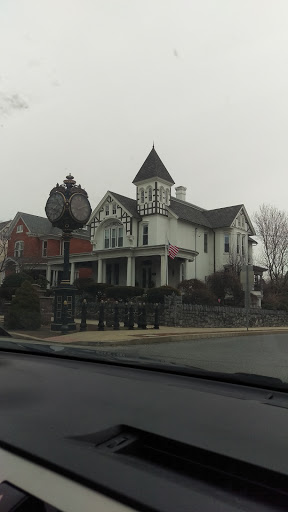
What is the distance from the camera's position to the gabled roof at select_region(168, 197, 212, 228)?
31578mm

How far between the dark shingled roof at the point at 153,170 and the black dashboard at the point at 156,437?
2887 centimetres

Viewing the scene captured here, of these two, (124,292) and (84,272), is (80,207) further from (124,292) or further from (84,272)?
(84,272)

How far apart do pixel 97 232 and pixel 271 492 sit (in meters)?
32.7

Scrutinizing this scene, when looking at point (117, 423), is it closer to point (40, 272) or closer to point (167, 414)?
point (167, 414)

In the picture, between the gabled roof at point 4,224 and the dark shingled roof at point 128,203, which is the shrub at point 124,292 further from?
the gabled roof at point 4,224

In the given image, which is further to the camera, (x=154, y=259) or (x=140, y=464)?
(x=154, y=259)

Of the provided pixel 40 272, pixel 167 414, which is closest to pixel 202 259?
pixel 40 272

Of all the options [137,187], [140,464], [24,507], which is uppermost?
[137,187]

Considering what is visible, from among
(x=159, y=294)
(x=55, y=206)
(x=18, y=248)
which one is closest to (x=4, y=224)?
(x=18, y=248)

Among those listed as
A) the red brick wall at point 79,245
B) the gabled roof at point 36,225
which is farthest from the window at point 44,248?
the red brick wall at point 79,245

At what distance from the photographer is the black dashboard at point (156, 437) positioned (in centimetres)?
118

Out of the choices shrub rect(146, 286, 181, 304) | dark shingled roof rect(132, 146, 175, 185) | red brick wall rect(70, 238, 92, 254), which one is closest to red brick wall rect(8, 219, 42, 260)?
red brick wall rect(70, 238, 92, 254)

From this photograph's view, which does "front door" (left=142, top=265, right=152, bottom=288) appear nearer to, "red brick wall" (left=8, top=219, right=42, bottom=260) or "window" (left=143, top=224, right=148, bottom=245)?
"window" (left=143, top=224, right=148, bottom=245)

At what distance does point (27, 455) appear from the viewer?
1433 millimetres
